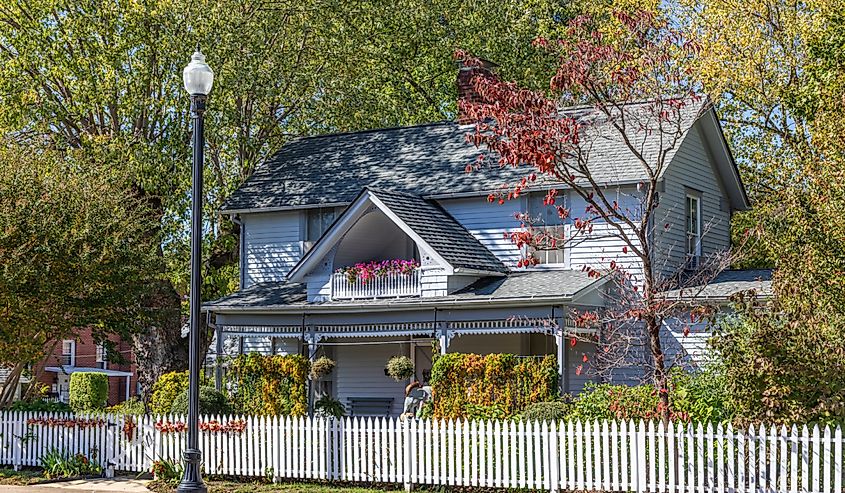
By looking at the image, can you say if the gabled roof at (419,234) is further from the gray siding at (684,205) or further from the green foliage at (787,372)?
the green foliage at (787,372)

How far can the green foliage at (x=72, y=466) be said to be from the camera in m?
20.2

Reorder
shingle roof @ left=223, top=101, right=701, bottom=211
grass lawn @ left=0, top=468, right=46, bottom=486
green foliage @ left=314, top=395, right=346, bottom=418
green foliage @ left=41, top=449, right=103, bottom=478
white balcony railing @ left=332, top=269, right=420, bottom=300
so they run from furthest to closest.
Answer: shingle roof @ left=223, top=101, right=701, bottom=211
white balcony railing @ left=332, top=269, right=420, bottom=300
green foliage @ left=314, top=395, right=346, bottom=418
green foliage @ left=41, top=449, right=103, bottom=478
grass lawn @ left=0, top=468, right=46, bottom=486

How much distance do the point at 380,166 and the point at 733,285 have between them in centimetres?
1049

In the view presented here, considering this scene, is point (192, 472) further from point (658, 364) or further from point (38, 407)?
point (38, 407)

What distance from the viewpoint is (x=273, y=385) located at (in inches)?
853

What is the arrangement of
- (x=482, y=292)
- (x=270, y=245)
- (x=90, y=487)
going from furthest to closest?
1. (x=270, y=245)
2. (x=482, y=292)
3. (x=90, y=487)

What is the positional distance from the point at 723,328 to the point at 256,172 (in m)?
18.4

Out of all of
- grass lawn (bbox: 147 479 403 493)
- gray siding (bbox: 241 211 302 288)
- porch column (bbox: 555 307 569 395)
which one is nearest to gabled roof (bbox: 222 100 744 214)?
gray siding (bbox: 241 211 302 288)

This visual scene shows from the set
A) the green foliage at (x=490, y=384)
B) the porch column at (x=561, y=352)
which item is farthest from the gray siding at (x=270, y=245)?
the green foliage at (x=490, y=384)

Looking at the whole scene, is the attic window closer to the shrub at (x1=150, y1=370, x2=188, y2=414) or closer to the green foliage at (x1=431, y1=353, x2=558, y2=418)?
the shrub at (x1=150, y1=370, x2=188, y2=414)

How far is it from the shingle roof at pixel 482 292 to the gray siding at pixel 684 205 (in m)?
2.62

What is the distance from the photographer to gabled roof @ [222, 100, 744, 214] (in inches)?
1107

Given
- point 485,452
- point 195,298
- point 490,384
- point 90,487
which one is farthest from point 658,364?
point 90,487

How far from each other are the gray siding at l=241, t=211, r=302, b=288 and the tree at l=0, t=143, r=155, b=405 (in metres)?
6.87
